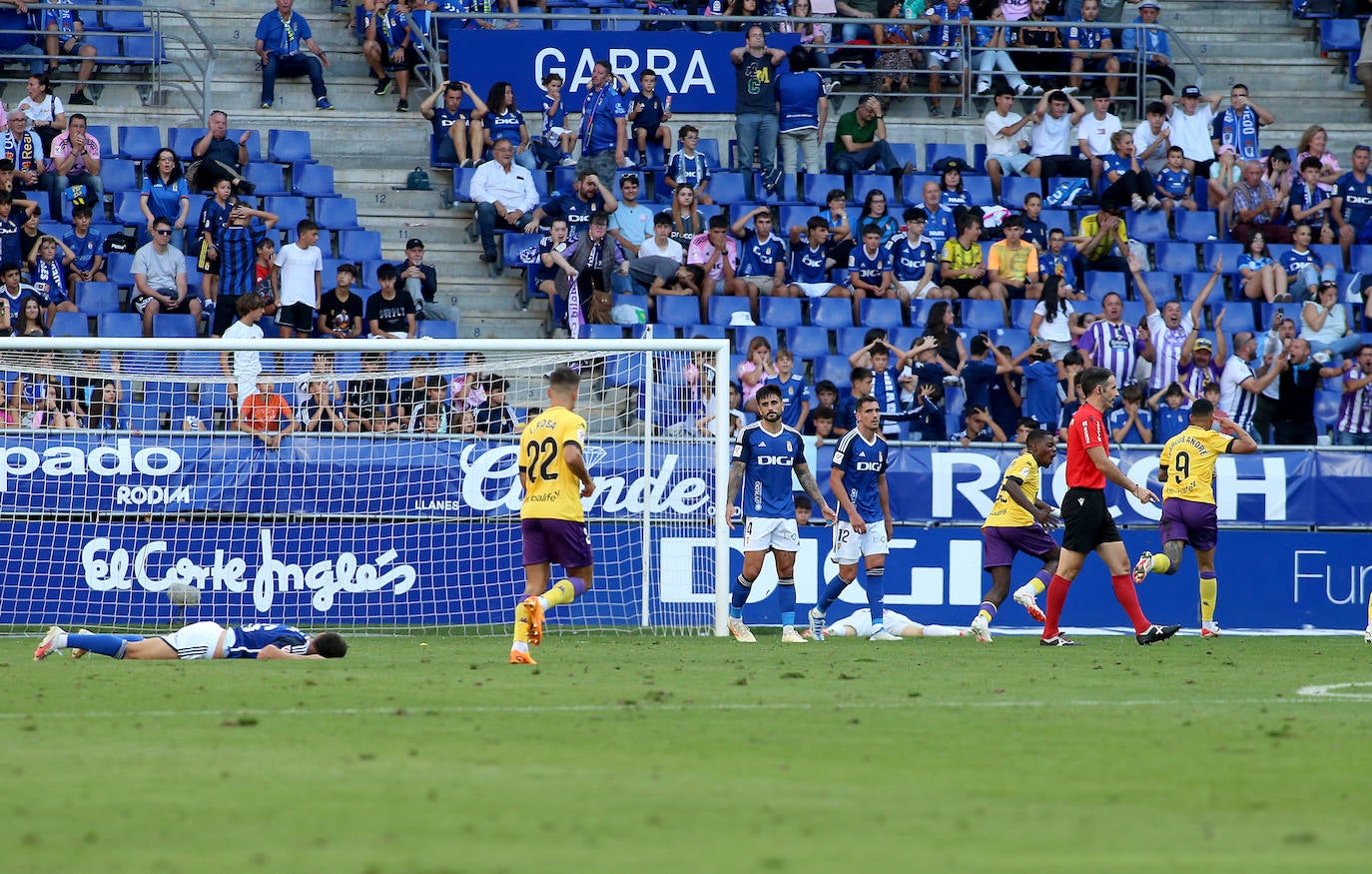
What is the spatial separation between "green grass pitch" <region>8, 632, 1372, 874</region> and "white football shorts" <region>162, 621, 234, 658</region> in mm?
509

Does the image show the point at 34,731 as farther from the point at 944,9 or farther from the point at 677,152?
the point at 944,9

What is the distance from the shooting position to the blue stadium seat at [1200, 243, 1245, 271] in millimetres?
23606

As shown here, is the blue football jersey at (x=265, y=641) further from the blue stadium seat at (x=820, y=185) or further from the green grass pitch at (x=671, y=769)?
the blue stadium seat at (x=820, y=185)

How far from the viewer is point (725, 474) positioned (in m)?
16.1

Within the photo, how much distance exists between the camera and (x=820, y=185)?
23.7 m

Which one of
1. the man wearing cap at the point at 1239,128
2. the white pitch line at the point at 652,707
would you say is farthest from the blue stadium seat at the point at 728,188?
the white pitch line at the point at 652,707

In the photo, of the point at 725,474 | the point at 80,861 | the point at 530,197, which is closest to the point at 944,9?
the point at 530,197

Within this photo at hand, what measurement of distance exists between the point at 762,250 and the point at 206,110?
24.5ft

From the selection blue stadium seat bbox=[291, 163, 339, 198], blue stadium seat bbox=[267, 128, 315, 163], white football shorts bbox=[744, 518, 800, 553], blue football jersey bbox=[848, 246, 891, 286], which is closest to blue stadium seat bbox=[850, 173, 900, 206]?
blue football jersey bbox=[848, 246, 891, 286]

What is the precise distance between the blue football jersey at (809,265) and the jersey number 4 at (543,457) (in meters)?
9.86

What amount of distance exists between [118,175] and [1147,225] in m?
13.0

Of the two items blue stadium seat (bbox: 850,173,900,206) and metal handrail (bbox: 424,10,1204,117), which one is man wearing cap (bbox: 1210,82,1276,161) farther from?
blue stadium seat (bbox: 850,173,900,206)

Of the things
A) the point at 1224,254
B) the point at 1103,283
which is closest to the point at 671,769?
the point at 1103,283

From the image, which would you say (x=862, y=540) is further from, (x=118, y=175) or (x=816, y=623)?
(x=118, y=175)
